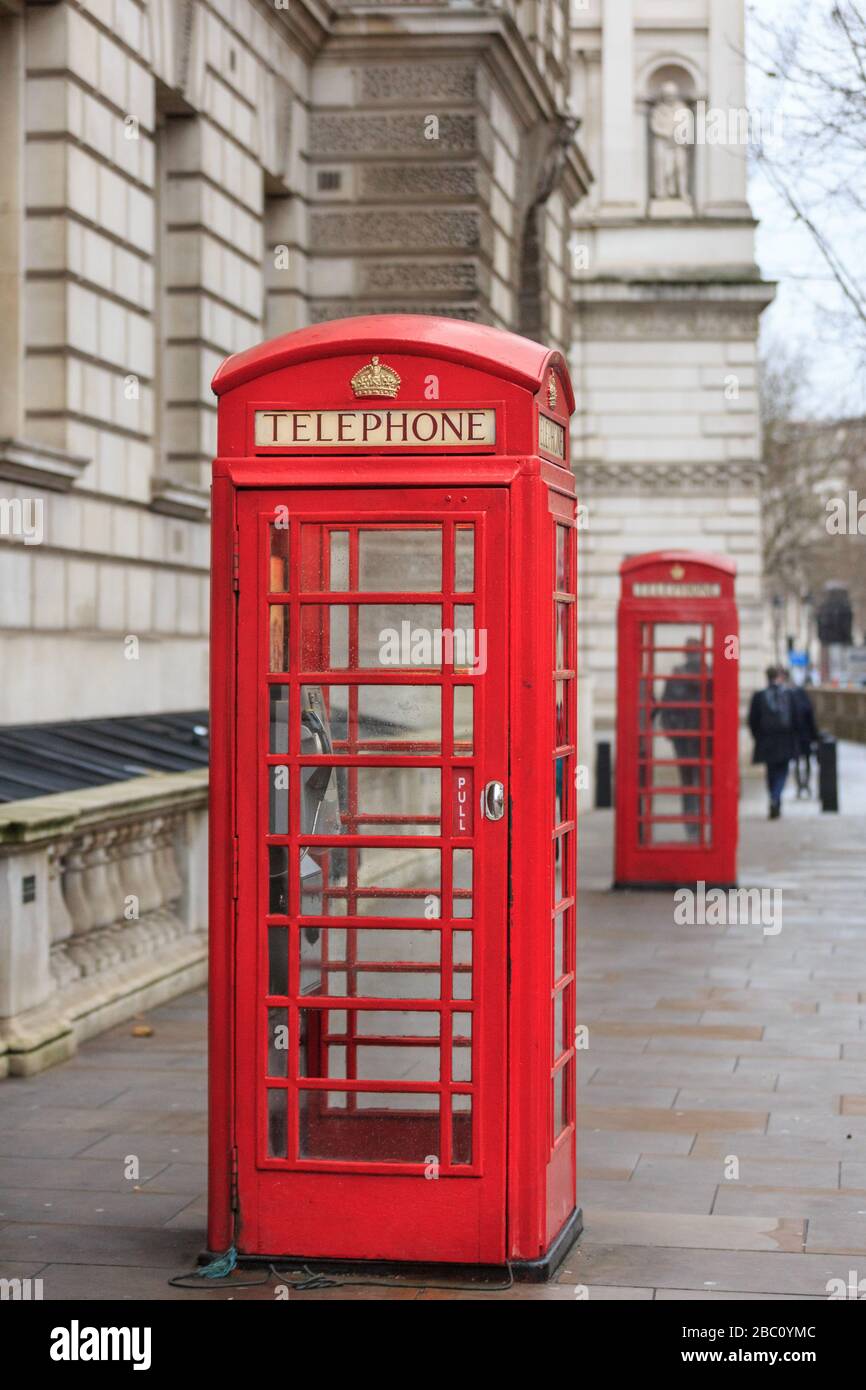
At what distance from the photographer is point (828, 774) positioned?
78.9ft

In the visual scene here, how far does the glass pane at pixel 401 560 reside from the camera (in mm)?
5410

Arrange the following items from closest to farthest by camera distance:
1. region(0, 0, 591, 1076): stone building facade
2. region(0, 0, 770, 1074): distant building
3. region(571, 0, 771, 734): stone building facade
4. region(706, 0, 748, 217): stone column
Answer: region(0, 0, 591, 1076): stone building facade
region(0, 0, 770, 1074): distant building
region(571, 0, 771, 734): stone building facade
region(706, 0, 748, 217): stone column

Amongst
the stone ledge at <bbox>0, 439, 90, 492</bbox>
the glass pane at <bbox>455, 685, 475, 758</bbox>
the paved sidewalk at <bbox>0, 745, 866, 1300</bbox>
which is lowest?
the paved sidewalk at <bbox>0, 745, 866, 1300</bbox>

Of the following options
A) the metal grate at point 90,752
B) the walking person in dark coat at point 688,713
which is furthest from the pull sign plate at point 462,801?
the walking person in dark coat at point 688,713

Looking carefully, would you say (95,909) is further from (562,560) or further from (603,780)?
(603,780)

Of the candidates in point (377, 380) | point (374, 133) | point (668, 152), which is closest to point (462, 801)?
point (377, 380)

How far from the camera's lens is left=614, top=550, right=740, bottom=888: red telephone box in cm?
1503

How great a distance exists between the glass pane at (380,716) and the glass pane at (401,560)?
10.7 inches

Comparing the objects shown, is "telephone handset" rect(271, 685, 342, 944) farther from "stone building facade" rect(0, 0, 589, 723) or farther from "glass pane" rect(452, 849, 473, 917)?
"stone building facade" rect(0, 0, 589, 723)

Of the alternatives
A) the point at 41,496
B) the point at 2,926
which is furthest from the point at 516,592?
the point at 41,496

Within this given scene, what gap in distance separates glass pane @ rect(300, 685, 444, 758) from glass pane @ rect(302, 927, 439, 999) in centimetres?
50

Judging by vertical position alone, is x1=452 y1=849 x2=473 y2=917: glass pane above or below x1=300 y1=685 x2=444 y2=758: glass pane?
below

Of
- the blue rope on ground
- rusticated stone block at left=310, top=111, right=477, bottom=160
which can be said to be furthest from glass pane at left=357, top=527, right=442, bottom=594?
rusticated stone block at left=310, top=111, right=477, bottom=160

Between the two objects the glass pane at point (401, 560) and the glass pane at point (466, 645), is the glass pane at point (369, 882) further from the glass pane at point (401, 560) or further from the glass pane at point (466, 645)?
the glass pane at point (401, 560)
